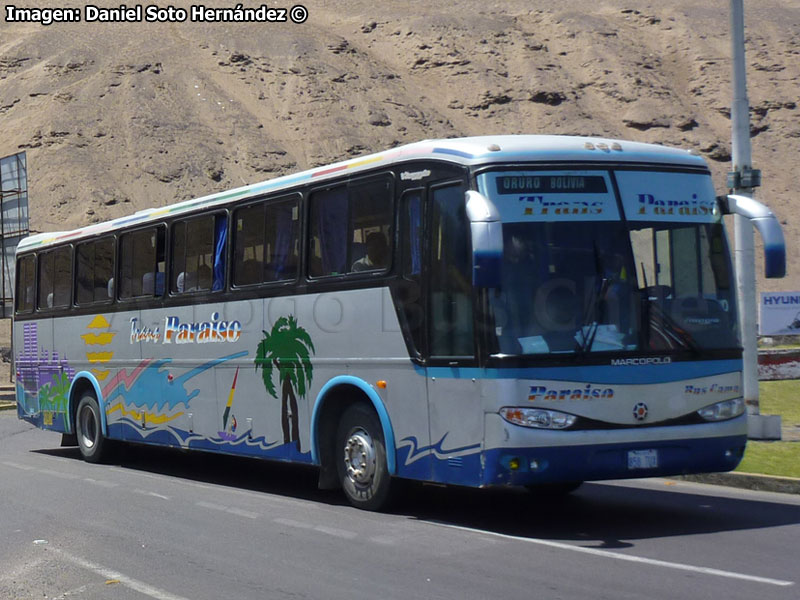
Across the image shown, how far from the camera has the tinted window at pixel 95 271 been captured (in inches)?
648

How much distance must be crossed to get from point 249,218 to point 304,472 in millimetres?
3718

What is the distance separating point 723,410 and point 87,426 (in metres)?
10.3

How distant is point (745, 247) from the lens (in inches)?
619

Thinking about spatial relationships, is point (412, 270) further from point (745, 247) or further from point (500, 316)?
point (745, 247)

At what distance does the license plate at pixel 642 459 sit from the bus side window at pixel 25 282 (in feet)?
39.2

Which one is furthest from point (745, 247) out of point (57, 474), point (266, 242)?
point (57, 474)

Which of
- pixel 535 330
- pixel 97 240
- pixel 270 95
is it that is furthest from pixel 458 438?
pixel 270 95

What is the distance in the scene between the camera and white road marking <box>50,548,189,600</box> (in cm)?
774

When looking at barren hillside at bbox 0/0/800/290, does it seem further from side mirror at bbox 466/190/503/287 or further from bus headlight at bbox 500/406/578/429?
side mirror at bbox 466/190/503/287

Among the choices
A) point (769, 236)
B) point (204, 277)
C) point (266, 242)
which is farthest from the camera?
point (204, 277)

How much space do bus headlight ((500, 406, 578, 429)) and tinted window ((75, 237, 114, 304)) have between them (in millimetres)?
8512

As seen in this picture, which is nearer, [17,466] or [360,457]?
[360,457]

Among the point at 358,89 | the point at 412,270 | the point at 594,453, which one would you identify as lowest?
the point at 594,453

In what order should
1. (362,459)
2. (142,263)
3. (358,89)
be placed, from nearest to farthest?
(362,459) < (142,263) < (358,89)
